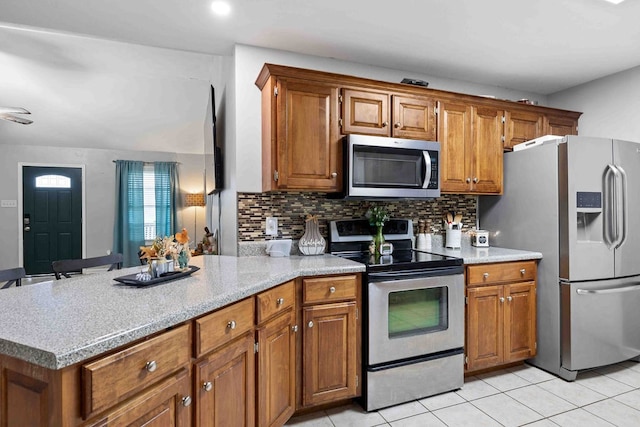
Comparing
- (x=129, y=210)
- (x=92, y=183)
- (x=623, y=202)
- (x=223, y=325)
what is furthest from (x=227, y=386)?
(x=92, y=183)

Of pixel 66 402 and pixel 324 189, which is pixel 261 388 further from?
pixel 324 189

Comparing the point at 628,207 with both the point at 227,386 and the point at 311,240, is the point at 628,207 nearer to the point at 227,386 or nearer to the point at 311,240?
the point at 311,240

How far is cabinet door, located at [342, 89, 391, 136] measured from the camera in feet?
7.94

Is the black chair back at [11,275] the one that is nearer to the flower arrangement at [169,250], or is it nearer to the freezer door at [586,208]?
the flower arrangement at [169,250]

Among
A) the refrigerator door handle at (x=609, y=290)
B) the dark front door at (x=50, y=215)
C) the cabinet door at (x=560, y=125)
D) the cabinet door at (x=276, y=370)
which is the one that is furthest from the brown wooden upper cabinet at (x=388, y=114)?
the dark front door at (x=50, y=215)

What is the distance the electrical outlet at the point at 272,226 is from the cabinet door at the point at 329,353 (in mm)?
750

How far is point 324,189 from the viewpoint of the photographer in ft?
7.71

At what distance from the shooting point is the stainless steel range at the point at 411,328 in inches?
82.4

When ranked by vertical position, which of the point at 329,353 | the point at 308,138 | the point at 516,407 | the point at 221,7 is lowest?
the point at 516,407

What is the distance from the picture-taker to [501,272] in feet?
8.31

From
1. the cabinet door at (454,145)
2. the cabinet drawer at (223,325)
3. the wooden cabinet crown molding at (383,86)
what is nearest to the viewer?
the cabinet drawer at (223,325)

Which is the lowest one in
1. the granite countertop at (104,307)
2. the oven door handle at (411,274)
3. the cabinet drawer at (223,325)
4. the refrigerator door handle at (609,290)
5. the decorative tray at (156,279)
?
the refrigerator door handle at (609,290)

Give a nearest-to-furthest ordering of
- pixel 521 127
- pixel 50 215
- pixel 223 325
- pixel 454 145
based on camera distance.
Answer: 1. pixel 223 325
2. pixel 454 145
3. pixel 521 127
4. pixel 50 215

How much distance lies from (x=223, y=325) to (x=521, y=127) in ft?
9.81
